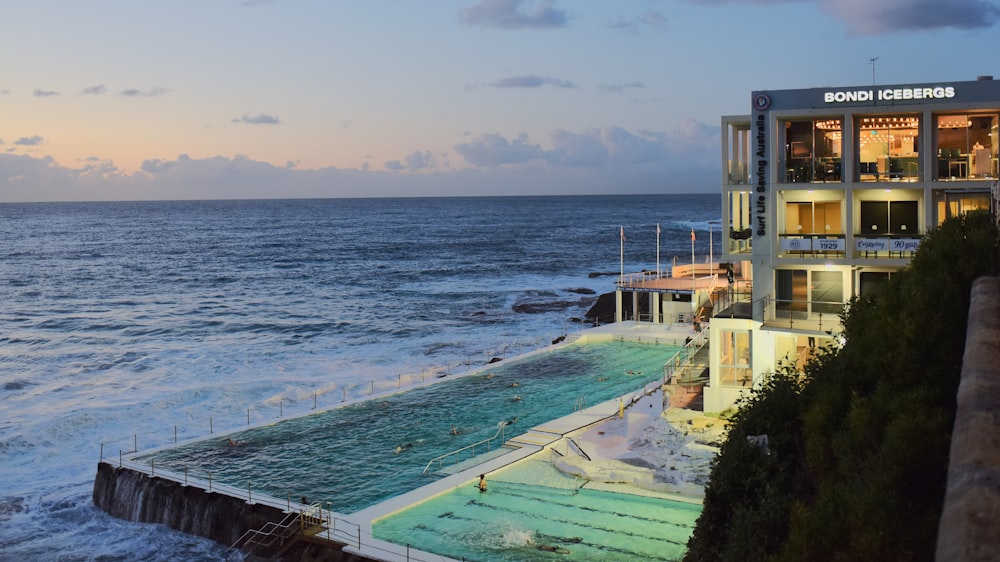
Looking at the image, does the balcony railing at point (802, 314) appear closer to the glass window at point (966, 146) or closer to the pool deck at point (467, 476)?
the glass window at point (966, 146)

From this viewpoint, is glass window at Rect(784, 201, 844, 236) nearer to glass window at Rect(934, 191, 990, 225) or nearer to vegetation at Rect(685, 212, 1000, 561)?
glass window at Rect(934, 191, 990, 225)

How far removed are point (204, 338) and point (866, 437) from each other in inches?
2420

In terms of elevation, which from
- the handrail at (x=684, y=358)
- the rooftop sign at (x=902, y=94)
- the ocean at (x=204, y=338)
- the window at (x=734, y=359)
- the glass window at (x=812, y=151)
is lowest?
the ocean at (x=204, y=338)

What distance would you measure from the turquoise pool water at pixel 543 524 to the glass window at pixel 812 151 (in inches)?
466

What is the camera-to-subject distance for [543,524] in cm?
2342

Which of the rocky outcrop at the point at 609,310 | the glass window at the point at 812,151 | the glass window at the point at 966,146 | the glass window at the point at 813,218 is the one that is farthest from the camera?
the rocky outcrop at the point at 609,310

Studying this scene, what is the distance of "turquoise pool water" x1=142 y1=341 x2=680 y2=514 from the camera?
28578 mm

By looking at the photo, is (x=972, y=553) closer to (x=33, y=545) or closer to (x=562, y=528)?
(x=562, y=528)

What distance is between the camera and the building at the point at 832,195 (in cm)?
2908

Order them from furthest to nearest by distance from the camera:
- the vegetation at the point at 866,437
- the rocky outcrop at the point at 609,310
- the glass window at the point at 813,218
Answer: the rocky outcrop at the point at 609,310 → the glass window at the point at 813,218 → the vegetation at the point at 866,437

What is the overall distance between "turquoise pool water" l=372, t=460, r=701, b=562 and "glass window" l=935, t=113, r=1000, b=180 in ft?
45.3

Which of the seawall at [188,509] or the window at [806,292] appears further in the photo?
the window at [806,292]

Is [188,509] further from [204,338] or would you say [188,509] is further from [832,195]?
[204,338]

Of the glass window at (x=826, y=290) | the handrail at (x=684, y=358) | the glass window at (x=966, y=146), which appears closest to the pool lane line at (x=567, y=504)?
the handrail at (x=684, y=358)
